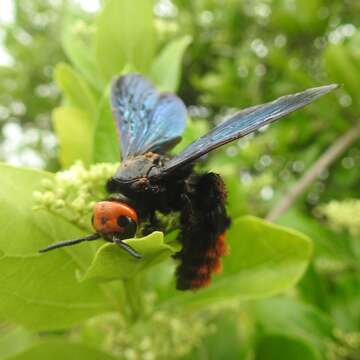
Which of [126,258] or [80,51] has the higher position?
[80,51]

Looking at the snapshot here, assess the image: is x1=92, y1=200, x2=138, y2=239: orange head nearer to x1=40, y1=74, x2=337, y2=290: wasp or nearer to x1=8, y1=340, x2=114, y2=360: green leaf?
x1=40, y1=74, x2=337, y2=290: wasp

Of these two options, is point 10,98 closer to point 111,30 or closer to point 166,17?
point 166,17

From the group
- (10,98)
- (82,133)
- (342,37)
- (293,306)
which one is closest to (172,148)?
(82,133)

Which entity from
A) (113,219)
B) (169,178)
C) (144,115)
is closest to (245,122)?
(169,178)

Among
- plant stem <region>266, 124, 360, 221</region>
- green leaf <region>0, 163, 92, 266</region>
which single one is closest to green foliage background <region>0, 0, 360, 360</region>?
green leaf <region>0, 163, 92, 266</region>

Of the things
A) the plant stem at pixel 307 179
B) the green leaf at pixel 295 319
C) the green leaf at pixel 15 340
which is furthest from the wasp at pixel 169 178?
the green leaf at pixel 15 340

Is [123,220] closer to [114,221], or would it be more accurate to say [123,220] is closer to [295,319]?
[114,221]
